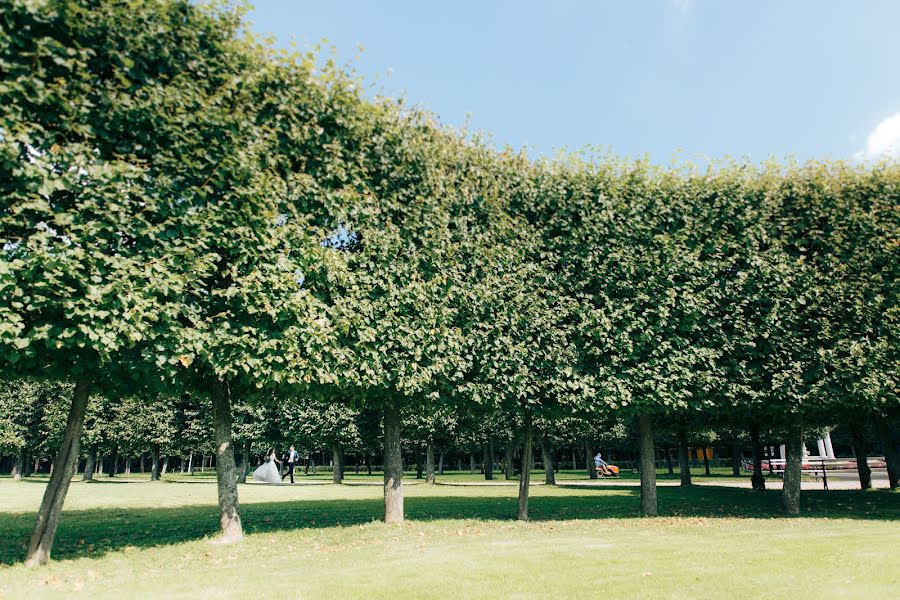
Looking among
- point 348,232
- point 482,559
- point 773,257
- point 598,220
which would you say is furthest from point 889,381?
point 348,232

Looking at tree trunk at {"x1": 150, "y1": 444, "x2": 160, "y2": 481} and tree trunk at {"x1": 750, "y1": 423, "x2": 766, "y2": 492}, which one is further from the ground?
tree trunk at {"x1": 750, "y1": 423, "x2": 766, "y2": 492}

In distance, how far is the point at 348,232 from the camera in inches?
573

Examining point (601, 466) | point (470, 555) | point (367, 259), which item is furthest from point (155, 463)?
point (470, 555)

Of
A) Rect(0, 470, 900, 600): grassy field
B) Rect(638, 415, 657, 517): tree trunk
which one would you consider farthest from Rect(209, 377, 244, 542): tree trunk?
Rect(638, 415, 657, 517): tree trunk

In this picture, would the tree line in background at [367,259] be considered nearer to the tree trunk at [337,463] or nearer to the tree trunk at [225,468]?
the tree trunk at [225,468]

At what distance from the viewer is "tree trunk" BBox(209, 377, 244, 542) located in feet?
41.8

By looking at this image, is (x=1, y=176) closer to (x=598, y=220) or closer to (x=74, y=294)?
(x=74, y=294)

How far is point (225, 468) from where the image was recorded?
1297 cm

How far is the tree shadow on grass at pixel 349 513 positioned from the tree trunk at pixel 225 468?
1.25 metres

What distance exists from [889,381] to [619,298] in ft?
25.5

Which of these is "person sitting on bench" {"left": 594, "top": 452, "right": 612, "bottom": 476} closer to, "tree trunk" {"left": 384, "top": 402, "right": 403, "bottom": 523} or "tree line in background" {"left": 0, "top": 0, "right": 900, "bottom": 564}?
"tree line in background" {"left": 0, "top": 0, "right": 900, "bottom": 564}

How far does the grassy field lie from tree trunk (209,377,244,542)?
20.4 inches

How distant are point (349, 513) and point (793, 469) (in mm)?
14324

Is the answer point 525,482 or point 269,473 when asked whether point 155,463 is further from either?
point 525,482
